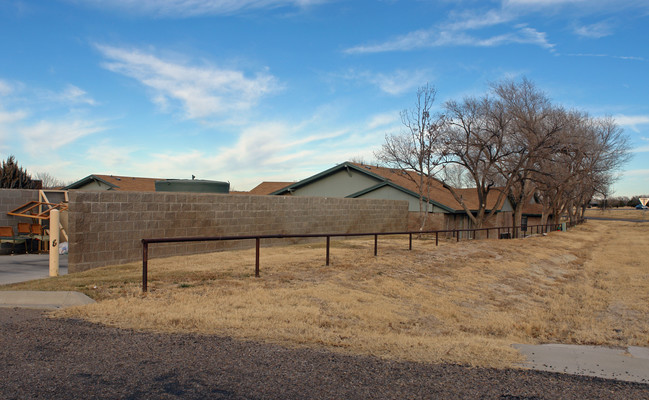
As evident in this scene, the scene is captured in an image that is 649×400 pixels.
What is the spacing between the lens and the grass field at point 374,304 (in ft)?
20.0

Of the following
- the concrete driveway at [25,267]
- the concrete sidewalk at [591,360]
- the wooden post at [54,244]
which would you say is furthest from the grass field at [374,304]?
the concrete driveway at [25,267]

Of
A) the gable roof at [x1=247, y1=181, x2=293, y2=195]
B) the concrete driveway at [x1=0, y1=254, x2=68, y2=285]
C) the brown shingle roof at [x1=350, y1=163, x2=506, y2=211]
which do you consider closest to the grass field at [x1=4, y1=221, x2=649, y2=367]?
the concrete driveway at [x1=0, y1=254, x2=68, y2=285]

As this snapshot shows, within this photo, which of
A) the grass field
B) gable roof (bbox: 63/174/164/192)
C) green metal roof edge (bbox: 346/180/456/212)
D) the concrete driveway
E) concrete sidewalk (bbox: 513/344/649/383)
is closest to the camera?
concrete sidewalk (bbox: 513/344/649/383)

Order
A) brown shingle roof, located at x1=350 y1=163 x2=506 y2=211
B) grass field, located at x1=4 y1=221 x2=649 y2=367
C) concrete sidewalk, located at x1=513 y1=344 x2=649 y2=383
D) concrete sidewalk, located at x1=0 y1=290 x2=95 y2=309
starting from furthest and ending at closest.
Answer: brown shingle roof, located at x1=350 y1=163 x2=506 y2=211 < concrete sidewalk, located at x1=0 y1=290 x2=95 y2=309 < grass field, located at x1=4 y1=221 x2=649 y2=367 < concrete sidewalk, located at x1=513 y1=344 x2=649 y2=383

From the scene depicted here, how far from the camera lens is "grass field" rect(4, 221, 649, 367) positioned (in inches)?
240

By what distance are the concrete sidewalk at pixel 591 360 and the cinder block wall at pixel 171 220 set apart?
32.9ft

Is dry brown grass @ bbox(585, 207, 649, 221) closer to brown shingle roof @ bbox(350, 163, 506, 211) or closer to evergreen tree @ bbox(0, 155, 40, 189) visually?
brown shingle roof @ bbox(350, 163, 506, 211)

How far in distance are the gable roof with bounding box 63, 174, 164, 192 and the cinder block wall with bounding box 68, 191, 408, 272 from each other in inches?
682

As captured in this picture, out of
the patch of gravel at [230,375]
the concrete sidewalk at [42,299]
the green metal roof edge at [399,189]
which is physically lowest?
the patch of gravel at [230,375]

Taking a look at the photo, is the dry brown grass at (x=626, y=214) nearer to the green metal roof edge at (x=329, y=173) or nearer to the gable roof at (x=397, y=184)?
the gable roof at (x=397, y=184)

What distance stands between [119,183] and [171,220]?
23.9 m

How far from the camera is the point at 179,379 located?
433 centimetres

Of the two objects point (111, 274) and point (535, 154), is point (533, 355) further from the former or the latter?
point (535, 154)

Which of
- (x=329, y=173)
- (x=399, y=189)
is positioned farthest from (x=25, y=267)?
(x=329, y=173)
